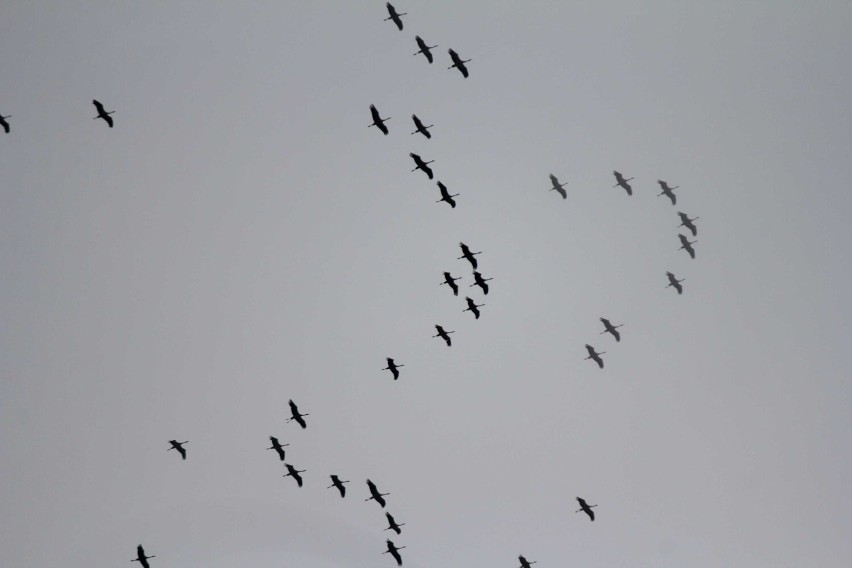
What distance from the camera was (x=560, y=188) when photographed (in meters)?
130

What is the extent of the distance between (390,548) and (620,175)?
A: 1299 inches

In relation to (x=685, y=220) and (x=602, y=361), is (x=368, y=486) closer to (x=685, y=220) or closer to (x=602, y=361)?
(x=602, y=361)

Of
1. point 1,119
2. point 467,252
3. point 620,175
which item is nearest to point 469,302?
point 467,252

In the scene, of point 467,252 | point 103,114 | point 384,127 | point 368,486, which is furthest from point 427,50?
point 368,486

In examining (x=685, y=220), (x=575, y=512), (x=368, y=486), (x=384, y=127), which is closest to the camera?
(x=384, y=127)

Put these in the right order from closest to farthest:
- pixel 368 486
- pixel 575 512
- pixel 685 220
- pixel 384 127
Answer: pixel 384 127 < pixel 368 486 < pixel 575 512 < pixel 685 220

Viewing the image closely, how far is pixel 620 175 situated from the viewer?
130m

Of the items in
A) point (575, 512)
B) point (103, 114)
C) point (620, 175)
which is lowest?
point (575, 512)

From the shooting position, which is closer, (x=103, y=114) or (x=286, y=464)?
(x=103, y=114)

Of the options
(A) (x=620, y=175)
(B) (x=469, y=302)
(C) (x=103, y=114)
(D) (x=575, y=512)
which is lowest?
(D) (x=575, y=512)

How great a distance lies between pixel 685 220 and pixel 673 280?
4.84 meters

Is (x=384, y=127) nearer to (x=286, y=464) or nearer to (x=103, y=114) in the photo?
(x=103, y=114)

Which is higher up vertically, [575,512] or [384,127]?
[384,127]

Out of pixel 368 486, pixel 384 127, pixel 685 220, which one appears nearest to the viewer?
pixel 384 127
